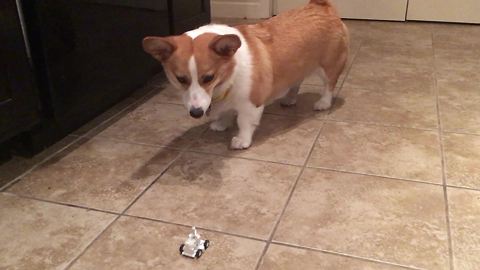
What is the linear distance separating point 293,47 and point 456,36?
1740mm

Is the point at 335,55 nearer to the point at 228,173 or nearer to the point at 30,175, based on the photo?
the point at 228,173

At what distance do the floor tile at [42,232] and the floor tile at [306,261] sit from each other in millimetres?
461

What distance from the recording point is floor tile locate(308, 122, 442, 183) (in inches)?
59.7

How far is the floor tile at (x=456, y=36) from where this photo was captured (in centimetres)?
Answer: 280

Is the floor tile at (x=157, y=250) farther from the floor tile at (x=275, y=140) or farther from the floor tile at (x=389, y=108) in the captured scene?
the floor tile at (x=389, y=108)

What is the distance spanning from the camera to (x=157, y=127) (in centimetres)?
186

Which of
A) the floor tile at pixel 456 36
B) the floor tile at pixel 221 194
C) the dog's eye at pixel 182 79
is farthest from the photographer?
the floor tile at pixel 456 36

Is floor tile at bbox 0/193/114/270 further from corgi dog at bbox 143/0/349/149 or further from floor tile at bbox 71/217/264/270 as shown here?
corgi dog at bbox 143/0/349/149

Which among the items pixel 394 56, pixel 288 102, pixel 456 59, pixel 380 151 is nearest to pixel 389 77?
pixel 394 56

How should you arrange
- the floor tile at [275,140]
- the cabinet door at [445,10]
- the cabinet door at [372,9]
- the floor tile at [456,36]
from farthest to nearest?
the cabinet door at [372,9], the cabinet door at [445,10], the floor tile at [456,36], the floor tile at [275,140]

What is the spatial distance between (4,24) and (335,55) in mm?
1166

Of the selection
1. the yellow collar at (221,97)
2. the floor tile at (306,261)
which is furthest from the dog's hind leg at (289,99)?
the floor tile at (306,261)

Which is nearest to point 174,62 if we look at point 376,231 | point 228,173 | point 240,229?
point 228,173

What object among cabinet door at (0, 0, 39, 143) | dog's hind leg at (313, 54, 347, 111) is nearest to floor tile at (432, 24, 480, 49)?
dog's hind leg at (313, 54, 347, 111)
